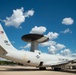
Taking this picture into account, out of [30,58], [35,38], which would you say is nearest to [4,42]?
[30,58]

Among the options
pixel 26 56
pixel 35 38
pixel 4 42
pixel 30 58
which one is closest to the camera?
pixel 4 42

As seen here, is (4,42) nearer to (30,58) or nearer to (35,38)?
(30,58)

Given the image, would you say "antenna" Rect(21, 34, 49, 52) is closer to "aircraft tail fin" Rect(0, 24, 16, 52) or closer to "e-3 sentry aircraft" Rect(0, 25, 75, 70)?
"e-3 sentry aircraft" Rect(0, 25, 75, 70)

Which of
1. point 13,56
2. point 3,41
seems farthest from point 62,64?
point 3,41

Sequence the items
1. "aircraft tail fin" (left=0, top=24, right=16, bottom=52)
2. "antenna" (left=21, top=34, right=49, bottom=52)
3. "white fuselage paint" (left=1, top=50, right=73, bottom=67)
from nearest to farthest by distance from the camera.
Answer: "aircraft tail fin" (left=0, top=24, right=16, bottom=52)
"white fuselage paint" (left=1, top=50, right=73, bottom=67)
"antenna" (left=21, top=34, right=49, bottom=52)

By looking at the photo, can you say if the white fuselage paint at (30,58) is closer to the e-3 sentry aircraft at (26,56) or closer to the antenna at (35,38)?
the e-3 sentry aircraft at (26,56)

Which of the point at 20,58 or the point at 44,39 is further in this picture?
the point at 44,39

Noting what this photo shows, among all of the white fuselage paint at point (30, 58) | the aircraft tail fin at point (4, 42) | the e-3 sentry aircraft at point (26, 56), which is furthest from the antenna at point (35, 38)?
the aircraft tail fin at point (4, 42)

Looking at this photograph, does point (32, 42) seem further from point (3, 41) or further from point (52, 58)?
point (3, 41)

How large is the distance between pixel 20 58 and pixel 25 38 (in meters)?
61.3

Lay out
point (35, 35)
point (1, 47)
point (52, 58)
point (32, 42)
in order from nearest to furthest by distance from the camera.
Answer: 1. point (1, 47)
2. point (52, 58)
3. point (35, 35)
4. point (32, 42)

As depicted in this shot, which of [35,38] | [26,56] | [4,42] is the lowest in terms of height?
[26,56]

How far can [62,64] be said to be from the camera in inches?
1650

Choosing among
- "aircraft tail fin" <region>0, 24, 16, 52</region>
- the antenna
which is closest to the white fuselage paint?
"aircraft tail fin" <region>0, 24, 16, 52</region>
